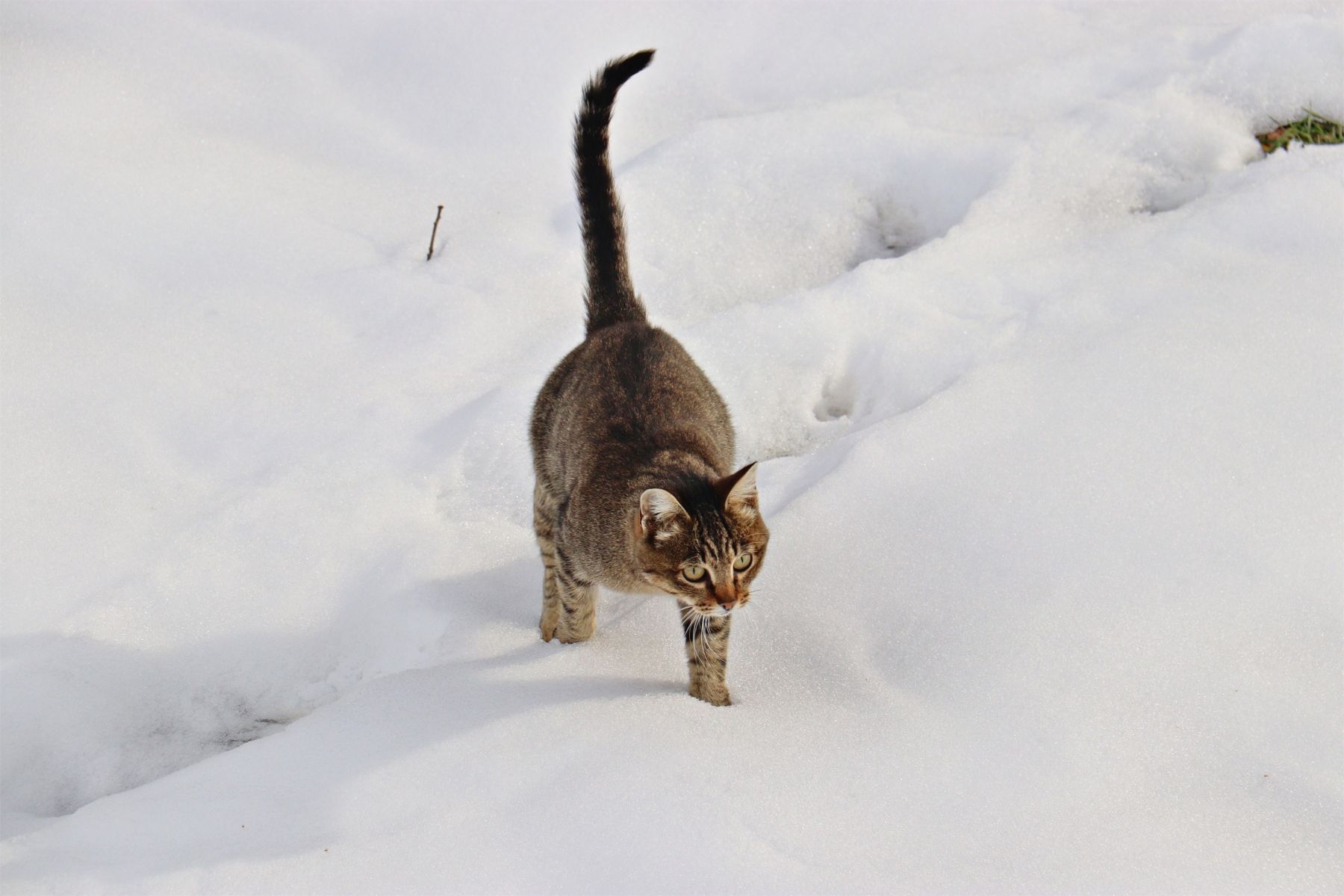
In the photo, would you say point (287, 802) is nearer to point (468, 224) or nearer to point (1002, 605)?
point (1002, 605)

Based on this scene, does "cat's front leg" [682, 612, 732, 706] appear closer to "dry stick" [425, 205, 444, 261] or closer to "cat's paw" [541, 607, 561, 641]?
"cat's paw" [541, 607, 561, 641]

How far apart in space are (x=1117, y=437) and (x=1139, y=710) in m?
1.02

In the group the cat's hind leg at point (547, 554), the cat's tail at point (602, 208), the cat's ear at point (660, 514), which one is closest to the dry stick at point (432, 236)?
the cat's tail at point (602, 208)

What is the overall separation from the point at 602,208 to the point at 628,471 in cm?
115

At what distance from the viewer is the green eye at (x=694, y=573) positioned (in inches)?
119

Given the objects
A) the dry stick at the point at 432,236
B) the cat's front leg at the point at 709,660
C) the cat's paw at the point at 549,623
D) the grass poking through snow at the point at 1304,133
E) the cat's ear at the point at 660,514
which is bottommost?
the cat's paw at the point at 549,623

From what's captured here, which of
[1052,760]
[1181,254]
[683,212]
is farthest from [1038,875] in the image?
[683,212]

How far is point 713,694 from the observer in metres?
3.07

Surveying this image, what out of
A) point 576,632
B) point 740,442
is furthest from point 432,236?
point 576,632

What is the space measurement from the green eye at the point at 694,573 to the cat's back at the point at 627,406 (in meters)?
0.47

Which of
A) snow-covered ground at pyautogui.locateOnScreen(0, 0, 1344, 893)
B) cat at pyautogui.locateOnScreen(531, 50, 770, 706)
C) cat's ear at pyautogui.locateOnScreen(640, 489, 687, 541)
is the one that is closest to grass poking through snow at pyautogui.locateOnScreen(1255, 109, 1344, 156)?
snow-covered ground at pyautogui.locateOnScreen(0, 0, 1344, 893)

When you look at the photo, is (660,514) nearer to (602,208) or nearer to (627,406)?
(627,406)

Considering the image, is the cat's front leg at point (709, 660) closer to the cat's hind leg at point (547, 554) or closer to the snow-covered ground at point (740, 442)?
the snow-covered ground at point (740, 442)

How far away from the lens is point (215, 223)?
207 inches
